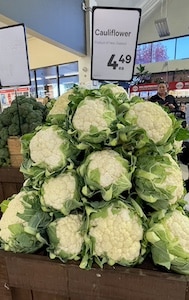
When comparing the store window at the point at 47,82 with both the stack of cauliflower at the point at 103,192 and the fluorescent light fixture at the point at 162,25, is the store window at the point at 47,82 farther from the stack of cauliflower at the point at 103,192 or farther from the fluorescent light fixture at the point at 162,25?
the stack of cauliflower at the point at 103,192

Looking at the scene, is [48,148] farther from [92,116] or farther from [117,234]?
[117,234]

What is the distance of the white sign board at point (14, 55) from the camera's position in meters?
1.55

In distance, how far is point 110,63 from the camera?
56.7 inches

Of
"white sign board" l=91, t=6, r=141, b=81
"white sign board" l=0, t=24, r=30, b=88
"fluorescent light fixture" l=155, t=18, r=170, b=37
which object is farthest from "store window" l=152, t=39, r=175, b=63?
Answer: "white sign board" l=0, t=24, r=30, b=88

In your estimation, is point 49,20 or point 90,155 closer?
point 90,155

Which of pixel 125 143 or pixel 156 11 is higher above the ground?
pixel 156 11

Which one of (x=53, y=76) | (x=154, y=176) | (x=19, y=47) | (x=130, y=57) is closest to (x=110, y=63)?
(x=130, y=57)

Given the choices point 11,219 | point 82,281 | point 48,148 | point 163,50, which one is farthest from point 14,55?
point 163,50

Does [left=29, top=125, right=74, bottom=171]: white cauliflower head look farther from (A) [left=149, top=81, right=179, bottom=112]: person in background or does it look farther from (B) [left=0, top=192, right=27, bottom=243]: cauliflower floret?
(A) [left=149, top=81, right=179, bottom=112]: person in background

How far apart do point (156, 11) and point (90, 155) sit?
36.2ft

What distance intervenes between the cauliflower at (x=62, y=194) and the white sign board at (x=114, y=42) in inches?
35.2

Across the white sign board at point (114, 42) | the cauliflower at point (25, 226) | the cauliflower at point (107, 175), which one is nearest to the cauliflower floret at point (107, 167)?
the cauliflower at point (107, 175)

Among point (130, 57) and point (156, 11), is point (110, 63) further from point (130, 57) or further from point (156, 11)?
point (156, 11)

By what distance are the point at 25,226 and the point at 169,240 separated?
41cm
